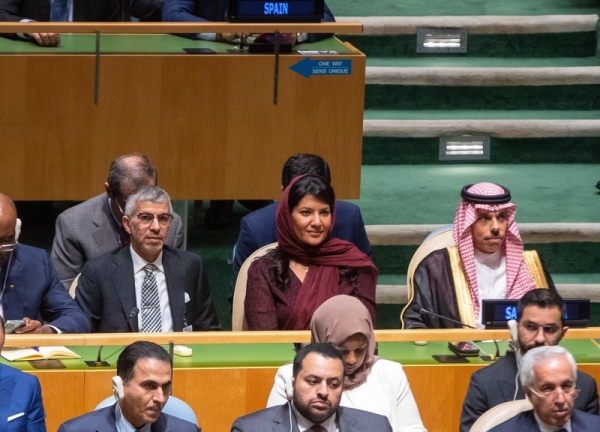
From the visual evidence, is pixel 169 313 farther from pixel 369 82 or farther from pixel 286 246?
pixel 369 82

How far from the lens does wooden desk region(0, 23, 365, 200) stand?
697cm

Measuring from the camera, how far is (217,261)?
24.6 feet

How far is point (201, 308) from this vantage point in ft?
19.0

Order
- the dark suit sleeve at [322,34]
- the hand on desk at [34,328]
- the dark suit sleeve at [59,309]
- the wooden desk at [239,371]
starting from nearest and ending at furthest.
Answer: the wooden desk at [239,371]
the hand on desk at [34,328]
the dark suit sleeve at [59,309]
the dark suit sleeve at [322,34]

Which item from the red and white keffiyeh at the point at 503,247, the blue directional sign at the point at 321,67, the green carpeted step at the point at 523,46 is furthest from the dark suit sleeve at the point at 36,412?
the green carpeted step at the point at 523,46

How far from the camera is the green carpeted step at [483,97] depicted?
8.58 m

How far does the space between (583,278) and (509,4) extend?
2.44 m

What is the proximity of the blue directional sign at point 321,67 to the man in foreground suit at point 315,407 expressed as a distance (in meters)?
2.76

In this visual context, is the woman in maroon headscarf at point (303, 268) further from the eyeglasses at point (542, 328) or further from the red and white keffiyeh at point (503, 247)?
the eyeglasses at point (542, 328)


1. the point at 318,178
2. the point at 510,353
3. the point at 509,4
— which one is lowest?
the point at 510,353

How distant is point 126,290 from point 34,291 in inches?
14.3

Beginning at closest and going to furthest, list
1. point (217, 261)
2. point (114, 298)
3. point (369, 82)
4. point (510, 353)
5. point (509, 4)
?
point (510, 353) → point (114, 298) → point (217, 261) → point (369, 82) → point (509, 4)

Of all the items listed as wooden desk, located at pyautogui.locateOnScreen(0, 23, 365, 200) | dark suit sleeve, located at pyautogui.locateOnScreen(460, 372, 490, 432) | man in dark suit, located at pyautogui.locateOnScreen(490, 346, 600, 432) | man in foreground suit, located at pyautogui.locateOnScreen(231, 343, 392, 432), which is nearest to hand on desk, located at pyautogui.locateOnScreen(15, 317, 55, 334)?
man in foreground suit, located at pyautogui.locateOnScreen(231, 343, 392, 432)


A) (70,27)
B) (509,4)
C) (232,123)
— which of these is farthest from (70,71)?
(509,4)
